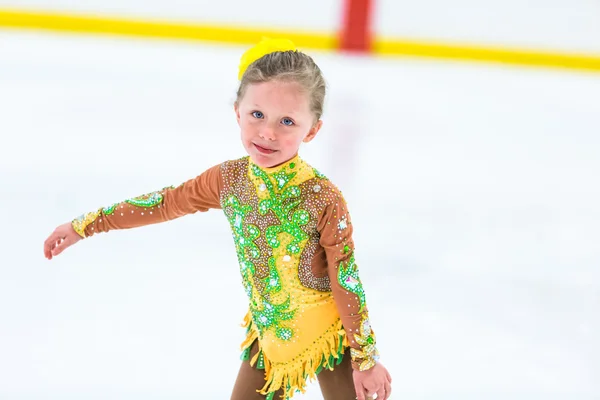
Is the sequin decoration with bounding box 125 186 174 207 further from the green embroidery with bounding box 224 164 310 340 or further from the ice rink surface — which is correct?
the ice rink surface

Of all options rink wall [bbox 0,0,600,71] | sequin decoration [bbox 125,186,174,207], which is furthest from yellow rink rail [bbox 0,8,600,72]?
sequin decoration [bbox 125,186,174,207]

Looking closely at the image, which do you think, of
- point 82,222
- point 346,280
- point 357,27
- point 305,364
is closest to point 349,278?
point 346,280

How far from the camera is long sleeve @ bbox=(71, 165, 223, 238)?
1.55 m

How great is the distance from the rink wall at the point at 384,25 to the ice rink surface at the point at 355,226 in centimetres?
40

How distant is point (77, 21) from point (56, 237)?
14.6 feet

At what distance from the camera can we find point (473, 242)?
3.02 m

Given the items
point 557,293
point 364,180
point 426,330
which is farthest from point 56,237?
point 364,180

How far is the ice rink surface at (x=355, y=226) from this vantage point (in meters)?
2.13

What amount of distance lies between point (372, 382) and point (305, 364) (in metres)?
0.17

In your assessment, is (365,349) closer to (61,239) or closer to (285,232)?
(285,232)

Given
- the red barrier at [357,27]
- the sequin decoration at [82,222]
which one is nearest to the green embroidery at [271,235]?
the sequin decoration at [82,222]

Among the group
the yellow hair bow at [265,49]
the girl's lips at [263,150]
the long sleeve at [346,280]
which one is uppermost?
the yellow hair bow at [265,49]

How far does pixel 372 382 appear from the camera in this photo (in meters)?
1.45

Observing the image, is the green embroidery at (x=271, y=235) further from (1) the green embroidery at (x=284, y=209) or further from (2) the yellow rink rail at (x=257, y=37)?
(2) the yellow rink rail at (x=257, y=37)
